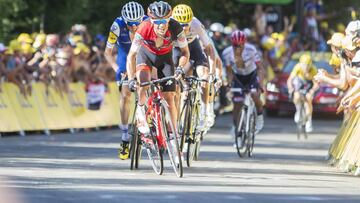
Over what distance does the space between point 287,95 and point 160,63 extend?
1750 cm

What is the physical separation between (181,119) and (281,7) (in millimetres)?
29294

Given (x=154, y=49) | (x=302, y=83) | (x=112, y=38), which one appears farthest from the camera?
(x=302, y=83)

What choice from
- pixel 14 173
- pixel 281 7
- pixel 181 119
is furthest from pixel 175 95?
pixel 281 7

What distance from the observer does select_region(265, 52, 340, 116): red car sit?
3262cm

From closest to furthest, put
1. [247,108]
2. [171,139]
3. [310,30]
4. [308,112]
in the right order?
[171,139], [247,108], [308,112], [310,30]

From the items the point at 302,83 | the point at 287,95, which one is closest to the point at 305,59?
the point at 302,83

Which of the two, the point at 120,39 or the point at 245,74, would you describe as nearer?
the point at 120,39

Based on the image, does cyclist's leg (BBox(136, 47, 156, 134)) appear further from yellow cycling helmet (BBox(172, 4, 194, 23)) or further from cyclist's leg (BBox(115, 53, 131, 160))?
yellow cycling helmet (BBox(172, 4, 194, 23))

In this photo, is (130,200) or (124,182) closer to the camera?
(130,200)

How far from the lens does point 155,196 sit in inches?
521

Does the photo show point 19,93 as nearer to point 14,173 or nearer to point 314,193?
point 14,173

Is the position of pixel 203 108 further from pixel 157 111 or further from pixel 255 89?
pixel 157 111

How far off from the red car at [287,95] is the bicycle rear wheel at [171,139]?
1715 cm

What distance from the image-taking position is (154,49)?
1584 centimetres
